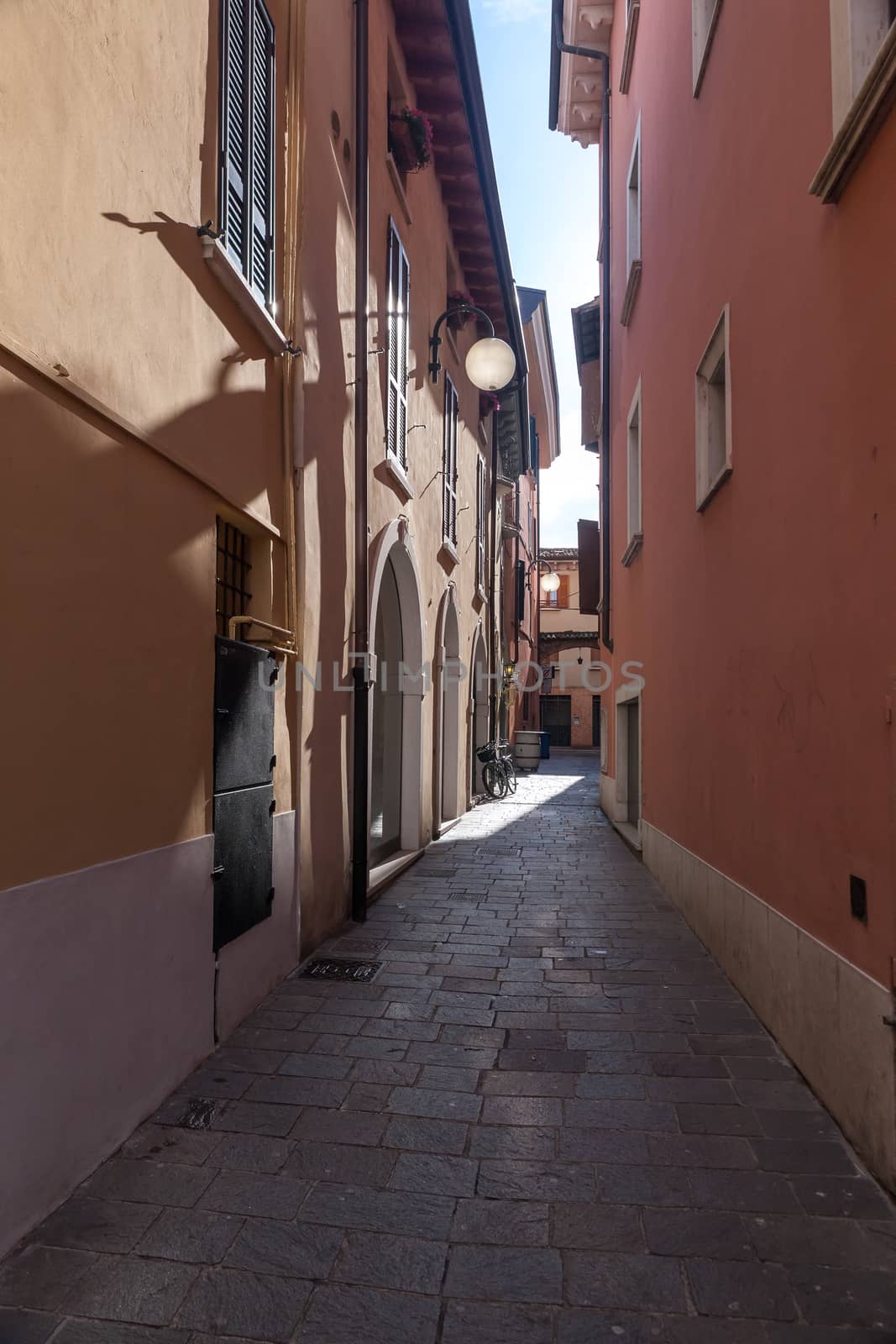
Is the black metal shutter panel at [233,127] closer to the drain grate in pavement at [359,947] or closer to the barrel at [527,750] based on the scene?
the drain grate in pavement at [359,947]

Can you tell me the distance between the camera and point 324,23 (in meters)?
6.40

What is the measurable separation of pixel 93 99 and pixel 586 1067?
442cm

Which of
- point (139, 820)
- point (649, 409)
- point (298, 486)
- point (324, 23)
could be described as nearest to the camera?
point (139, 820)

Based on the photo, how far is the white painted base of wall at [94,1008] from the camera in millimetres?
2773

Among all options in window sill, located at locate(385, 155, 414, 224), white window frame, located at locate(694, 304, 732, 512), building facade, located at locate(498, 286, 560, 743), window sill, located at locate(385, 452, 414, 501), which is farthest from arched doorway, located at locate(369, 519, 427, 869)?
building facade, located at locate(498, 286, 560, 743)

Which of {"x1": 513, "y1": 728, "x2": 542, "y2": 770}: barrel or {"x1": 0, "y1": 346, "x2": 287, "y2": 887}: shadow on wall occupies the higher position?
{"x1": 0, "y1": 346, "x2": 287, "y2": 887}: shadow on wall

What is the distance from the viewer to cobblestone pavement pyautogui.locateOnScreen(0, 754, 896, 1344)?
246cm

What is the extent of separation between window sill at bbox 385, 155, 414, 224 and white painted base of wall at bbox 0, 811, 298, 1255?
6.96 meters

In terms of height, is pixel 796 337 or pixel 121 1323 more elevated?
pixel 796 337

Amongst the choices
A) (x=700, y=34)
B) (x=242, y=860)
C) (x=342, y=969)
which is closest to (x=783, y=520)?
(x=242, y=860)

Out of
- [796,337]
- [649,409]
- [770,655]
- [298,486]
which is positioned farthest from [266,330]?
[649,409]

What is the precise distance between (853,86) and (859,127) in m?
0.28

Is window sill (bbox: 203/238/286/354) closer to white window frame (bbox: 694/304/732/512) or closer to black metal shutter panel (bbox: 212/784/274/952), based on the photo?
black metal shutter panel (bbox: 212/784/274/952)

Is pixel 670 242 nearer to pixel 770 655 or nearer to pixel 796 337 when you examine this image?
pixel 796 337
